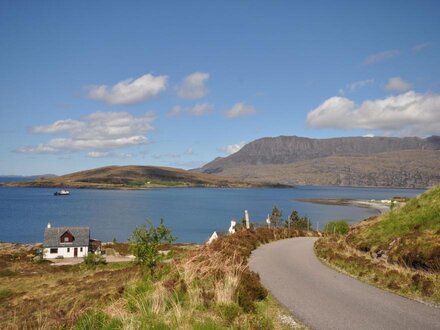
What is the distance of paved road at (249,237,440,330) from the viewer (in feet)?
34.8

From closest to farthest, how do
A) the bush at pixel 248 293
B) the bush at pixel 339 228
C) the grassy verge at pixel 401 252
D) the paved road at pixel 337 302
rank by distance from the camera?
the paved road at pixel 337 302 → the bush at pixel 248 293 → the grassy verge at pixel 401 252 → the bush at pixel 339 228

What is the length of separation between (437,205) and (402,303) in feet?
34.0

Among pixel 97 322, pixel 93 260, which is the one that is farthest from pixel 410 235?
pixel 93 260

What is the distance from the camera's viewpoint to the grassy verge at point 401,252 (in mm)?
14500

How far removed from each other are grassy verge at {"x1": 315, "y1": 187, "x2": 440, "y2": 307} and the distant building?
185 feet

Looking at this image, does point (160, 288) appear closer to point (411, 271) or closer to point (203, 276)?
point (203, 276)

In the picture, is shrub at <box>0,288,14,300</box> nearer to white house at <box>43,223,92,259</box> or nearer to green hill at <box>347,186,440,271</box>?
green hill at <box>347,186,440,271</box>

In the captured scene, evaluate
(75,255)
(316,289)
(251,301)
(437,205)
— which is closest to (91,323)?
(251,301)

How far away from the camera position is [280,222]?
124m

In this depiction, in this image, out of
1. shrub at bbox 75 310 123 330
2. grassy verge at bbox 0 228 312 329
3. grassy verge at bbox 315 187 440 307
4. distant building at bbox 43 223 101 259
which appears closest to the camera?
shrub at bbox 75 310 123 330

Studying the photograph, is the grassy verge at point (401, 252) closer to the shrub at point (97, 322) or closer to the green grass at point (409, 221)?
the green grass at point (409, 221)

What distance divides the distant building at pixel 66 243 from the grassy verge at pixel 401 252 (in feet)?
185

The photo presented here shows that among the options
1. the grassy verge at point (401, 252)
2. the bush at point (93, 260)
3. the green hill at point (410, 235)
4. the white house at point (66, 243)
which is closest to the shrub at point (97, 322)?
the grassy verge at point (401, 252)

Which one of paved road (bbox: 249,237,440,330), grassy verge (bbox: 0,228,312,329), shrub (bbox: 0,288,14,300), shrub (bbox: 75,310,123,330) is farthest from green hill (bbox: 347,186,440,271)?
shrub (bbox: 0,288,14,300)
